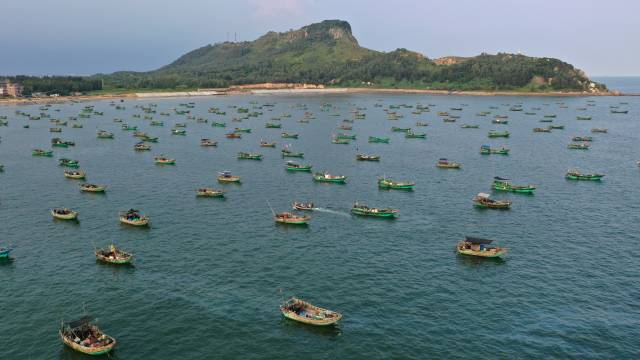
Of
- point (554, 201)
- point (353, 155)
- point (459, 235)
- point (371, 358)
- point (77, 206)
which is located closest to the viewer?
point (371, 358)

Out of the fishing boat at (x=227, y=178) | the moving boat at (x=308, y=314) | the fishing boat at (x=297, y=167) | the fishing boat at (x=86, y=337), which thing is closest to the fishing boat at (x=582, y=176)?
the fishing boat at (x=297, y=167)

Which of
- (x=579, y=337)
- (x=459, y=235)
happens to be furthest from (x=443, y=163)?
(x=579, y=337)

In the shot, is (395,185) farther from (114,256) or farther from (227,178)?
(114,256)

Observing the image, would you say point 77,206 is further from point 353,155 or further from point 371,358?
point 353,155

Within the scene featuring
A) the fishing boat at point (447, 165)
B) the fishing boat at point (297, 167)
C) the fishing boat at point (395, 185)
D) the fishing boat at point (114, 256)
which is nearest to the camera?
the fishing boat at point (114, 256)

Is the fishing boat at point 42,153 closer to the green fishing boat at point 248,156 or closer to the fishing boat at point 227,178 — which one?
the green fishing boat at point 248,156

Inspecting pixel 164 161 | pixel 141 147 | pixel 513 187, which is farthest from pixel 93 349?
pixel 141 147

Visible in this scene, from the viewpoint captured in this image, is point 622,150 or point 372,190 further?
point 622,150
